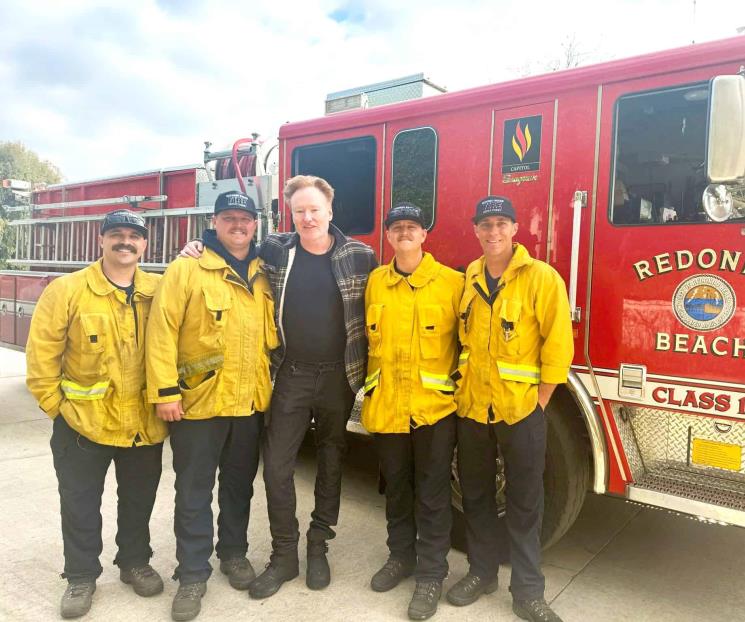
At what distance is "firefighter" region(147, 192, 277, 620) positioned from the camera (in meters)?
2.78

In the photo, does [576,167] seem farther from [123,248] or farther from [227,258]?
[123,248]

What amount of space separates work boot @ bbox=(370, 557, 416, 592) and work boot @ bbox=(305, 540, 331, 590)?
0.23 meters

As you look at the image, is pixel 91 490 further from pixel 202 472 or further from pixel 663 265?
pixel 663 265

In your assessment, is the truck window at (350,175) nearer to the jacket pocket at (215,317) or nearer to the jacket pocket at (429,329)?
the jacket pocket at (429,329)

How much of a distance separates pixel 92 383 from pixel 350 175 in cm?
207

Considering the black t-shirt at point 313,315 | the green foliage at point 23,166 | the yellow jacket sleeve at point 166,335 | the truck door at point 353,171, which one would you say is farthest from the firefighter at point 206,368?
the green foliage at point 23,166

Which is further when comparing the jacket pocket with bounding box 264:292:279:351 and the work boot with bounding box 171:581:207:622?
the jacket pocket with bounding box 264:292:279:351

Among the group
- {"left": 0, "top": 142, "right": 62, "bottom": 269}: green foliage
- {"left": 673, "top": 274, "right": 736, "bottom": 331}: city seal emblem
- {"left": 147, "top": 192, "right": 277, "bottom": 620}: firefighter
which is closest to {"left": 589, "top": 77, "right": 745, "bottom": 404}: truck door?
{"left": 673, "top": 274, "right": 736, "bottom": 331}: city seal emblem

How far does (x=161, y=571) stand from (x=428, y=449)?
1.54 metres

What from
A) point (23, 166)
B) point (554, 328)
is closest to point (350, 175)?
point (554, 328)

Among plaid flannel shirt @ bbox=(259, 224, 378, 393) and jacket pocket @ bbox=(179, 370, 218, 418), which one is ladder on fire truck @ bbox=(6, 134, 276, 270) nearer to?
plaid flannel shirt @ bbox=(259, 224, 378, 393)

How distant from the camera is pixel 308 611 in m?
2.87

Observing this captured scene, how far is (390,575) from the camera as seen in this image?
3076 millimetres

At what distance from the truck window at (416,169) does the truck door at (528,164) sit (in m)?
0.42
